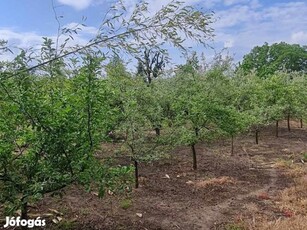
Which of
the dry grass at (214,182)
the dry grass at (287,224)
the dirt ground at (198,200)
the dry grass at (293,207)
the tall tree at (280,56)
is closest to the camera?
the dry grass at (287,224)

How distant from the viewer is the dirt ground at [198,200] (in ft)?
18.2

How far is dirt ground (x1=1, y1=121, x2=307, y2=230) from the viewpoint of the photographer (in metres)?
5.54

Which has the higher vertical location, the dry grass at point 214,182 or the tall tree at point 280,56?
the tall tree at point 280,56

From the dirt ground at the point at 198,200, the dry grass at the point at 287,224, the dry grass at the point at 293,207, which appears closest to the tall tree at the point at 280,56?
the dirt ground at the point at 198,200

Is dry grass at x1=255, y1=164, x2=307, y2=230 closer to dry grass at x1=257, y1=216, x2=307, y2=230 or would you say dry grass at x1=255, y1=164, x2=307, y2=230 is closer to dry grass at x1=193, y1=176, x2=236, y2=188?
dry grass at x1=257, y1=216, x2=307, y2=230

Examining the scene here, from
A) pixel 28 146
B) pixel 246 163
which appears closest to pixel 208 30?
pixel 28 146

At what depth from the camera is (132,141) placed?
23.2 feet

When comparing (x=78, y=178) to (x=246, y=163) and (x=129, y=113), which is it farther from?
(x=246, y=163)

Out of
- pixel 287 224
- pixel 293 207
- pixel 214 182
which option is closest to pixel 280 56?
pixel 214 182

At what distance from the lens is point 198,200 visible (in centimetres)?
700

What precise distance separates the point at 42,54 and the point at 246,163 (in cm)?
936

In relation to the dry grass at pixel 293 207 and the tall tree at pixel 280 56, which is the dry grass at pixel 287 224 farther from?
the tall tree at pixel 280 56

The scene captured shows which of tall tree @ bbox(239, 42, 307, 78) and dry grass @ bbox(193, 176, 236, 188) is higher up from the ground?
tall tree @ bbox(239, 42, 307, 78)

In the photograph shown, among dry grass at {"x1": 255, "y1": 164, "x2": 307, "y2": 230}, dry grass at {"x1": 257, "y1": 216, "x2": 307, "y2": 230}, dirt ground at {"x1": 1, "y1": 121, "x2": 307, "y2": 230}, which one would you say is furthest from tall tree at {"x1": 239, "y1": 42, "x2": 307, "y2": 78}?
dry grass at {"x1": 257, "y1": 216, "x2": 307, "y2": 230}
